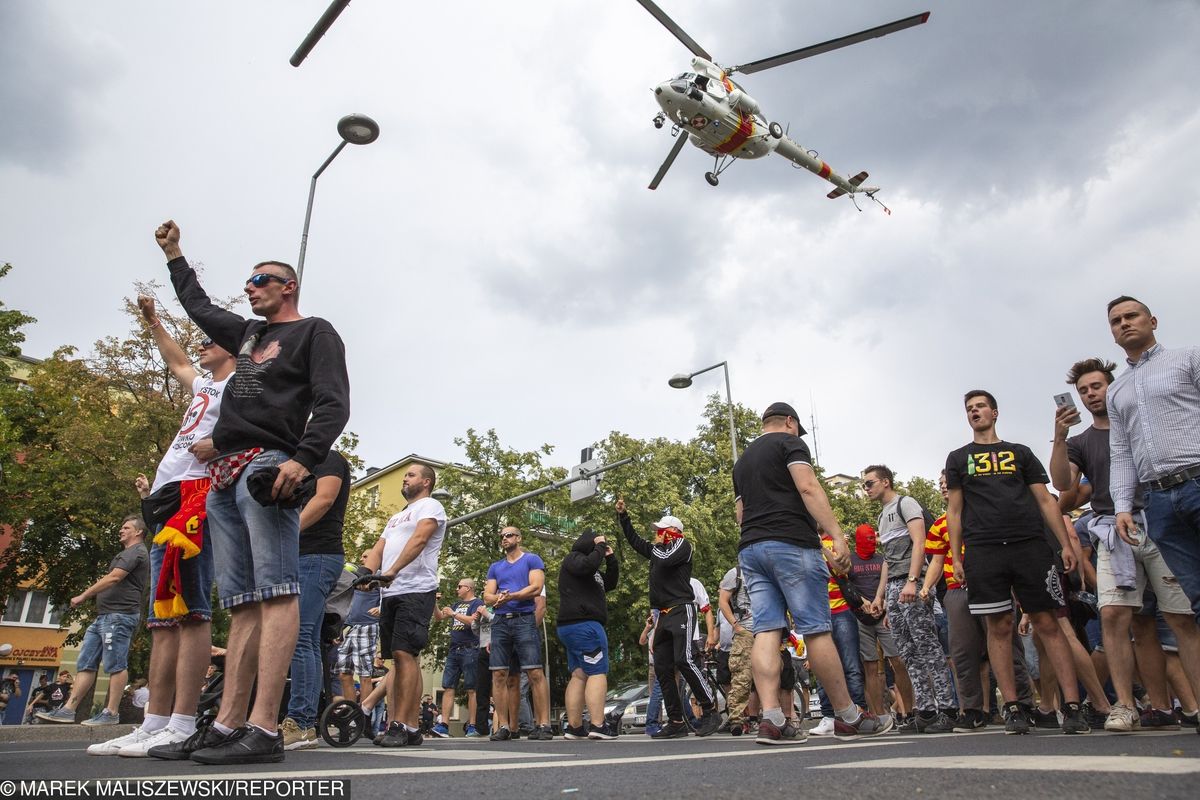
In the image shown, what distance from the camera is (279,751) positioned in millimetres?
3441

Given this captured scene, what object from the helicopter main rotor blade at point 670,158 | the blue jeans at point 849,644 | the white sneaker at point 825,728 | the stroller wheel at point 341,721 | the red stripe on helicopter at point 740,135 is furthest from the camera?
the helicopter main rotor blade at point 670,158

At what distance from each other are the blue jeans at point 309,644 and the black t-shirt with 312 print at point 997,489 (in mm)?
4286

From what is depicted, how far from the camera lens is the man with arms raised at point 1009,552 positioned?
17.8 ft

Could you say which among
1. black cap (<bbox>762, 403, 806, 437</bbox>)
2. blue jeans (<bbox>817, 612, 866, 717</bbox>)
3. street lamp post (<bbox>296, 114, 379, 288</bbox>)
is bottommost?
blue jeans (<bbox>817, 612, 866, 717</bbox>)

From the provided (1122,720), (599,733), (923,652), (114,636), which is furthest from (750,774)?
(114,636)

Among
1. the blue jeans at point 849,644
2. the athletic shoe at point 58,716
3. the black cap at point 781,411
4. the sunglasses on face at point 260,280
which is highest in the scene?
the sunglasses on face at point 260,280

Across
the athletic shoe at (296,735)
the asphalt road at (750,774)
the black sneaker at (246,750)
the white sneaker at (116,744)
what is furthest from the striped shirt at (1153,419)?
the white sneaker at (116,744)

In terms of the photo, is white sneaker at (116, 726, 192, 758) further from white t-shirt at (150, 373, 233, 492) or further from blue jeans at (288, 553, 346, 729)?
blue jeans at (288, 553, 346, 729)

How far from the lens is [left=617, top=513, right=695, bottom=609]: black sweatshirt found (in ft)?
26.4

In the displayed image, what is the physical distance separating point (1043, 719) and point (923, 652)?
1.11 m

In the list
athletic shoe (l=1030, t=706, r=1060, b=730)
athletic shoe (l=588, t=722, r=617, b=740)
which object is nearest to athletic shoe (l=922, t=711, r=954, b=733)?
athletic shoe (l=1030, t=706, r=1060, b=730)

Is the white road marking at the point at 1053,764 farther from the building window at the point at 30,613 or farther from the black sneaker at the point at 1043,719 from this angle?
the building window at the point at 30,613

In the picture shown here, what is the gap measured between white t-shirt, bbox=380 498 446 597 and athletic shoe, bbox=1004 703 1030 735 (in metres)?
4.06

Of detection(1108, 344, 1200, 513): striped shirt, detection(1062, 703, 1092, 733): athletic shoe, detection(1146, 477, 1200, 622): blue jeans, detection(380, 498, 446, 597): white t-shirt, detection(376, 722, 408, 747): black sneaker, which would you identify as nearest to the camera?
detection(1146, 477, 1200, 622): blue jeans
